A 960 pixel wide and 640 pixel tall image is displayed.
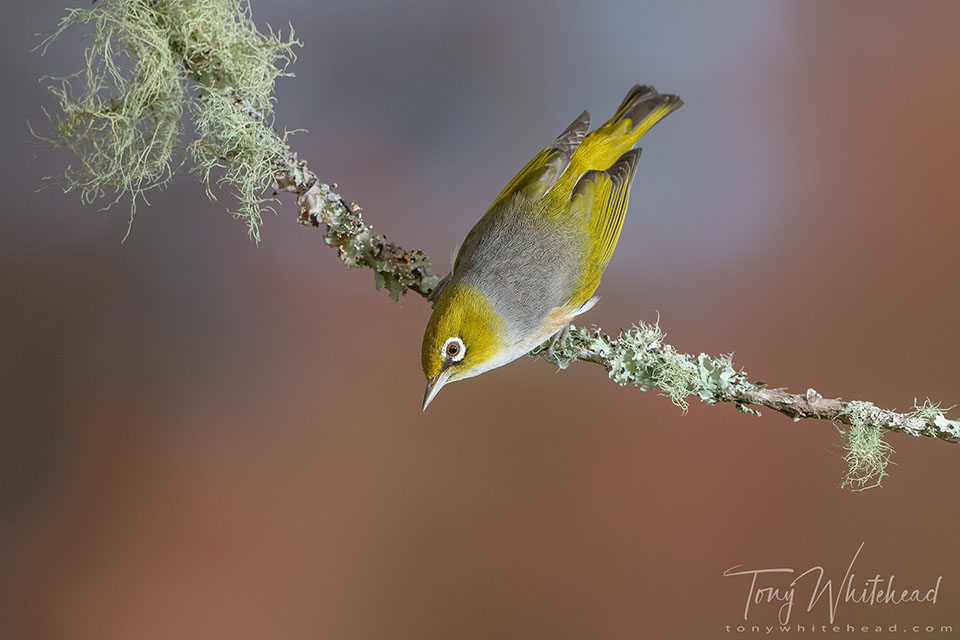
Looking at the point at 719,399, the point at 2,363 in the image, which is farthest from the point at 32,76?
the point at 719,399

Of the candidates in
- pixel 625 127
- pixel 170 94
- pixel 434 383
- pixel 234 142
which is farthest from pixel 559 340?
pixel 170 94

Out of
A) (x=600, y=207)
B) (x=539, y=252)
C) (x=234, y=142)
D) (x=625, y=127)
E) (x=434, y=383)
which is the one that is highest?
(x=625, y=127)

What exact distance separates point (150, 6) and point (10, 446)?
1100 mm

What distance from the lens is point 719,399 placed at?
44.6 inches

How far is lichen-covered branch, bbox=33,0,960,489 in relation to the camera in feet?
3.26

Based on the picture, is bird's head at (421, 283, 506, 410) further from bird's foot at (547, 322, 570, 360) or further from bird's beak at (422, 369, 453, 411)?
bird's foot at (547, 322, 570, 360)

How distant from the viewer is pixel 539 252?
1.23 metres

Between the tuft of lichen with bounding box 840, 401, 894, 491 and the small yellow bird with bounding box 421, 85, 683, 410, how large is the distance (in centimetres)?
44

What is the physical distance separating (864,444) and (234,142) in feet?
3.35

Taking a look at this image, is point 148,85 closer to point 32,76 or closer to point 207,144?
point 207,144

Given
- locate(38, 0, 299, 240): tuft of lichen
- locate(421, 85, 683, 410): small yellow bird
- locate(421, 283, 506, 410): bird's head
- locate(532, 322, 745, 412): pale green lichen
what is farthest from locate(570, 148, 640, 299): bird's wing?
locate(38, 0, 299, 240): tuft of lichen

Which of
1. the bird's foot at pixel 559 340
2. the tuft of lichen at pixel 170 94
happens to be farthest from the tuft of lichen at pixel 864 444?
the tuft of lichen at pixel 170 94

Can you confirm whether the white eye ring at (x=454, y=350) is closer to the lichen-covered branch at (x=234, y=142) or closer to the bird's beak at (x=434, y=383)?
the bird's beak at (x=434, y=383)

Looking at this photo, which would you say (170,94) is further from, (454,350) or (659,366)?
(659,366)
